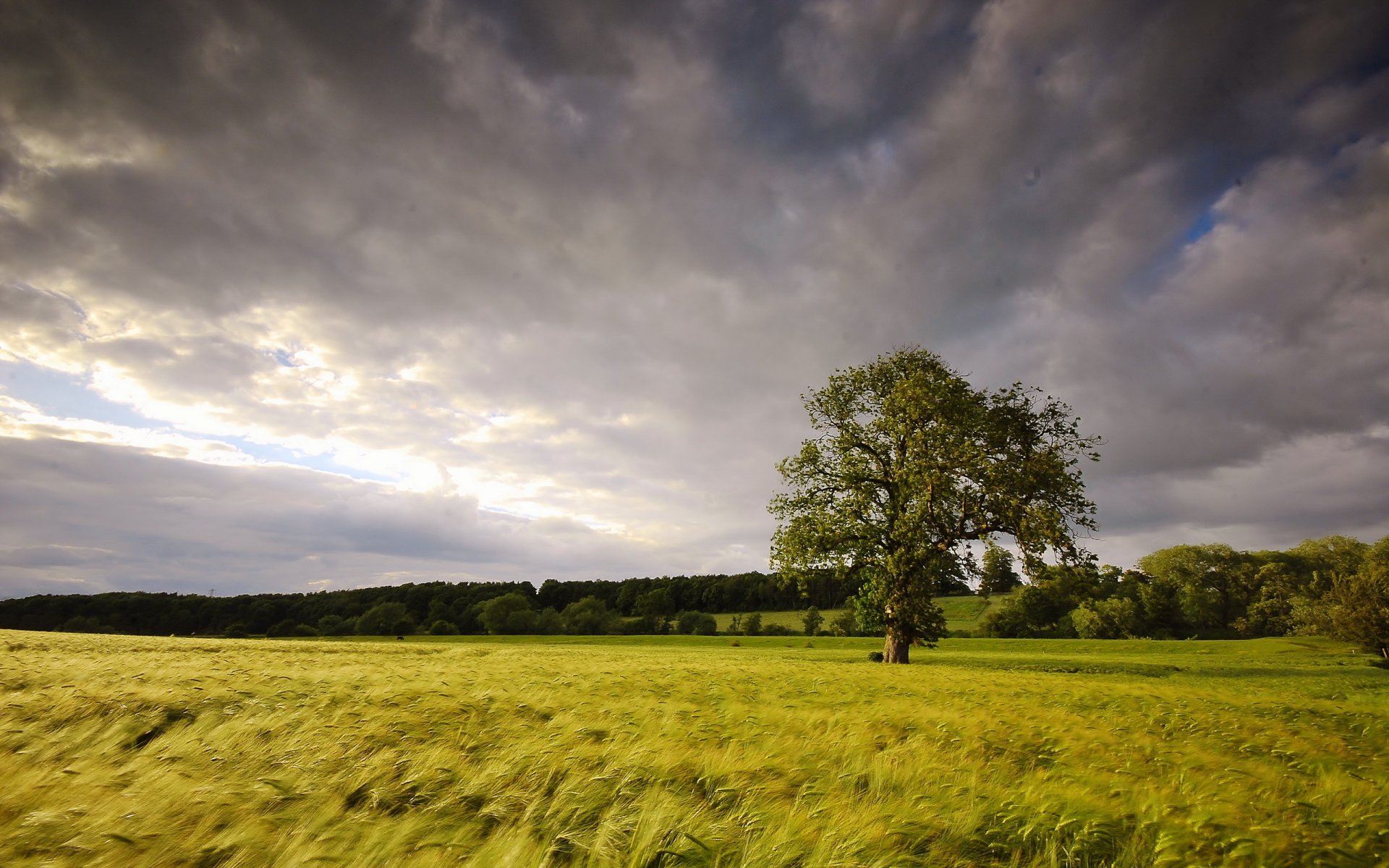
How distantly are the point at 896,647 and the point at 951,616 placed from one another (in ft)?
245

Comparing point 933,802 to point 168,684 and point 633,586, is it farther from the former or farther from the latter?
point 633,586

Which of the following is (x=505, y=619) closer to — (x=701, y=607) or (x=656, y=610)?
(x=656, y=610)

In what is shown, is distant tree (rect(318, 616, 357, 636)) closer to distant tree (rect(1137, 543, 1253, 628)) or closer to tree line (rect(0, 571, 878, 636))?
tree line (rect(0, 571, 878, 636))

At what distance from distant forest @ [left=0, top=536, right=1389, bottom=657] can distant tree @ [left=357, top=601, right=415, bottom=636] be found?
0.69ft

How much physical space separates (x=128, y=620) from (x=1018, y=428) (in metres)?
134

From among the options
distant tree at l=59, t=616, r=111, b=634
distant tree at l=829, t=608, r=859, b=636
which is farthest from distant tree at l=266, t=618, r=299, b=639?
distant tree at l=829, t=608, r=859, b=636

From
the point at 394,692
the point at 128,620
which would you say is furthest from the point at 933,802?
the point at 128,620

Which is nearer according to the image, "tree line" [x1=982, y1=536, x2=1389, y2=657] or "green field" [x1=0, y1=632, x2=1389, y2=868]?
"green field" [x1=0, y1=632, x2=1389, y2=868]

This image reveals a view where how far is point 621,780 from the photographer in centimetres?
451

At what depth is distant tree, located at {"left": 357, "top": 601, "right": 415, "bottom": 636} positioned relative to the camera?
91438mm

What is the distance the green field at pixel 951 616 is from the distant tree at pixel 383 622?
51.0m

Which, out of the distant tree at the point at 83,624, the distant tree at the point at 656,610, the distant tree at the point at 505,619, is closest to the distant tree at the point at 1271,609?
the distant tree at the point at 656,610

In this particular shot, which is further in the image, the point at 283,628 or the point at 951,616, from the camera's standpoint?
the point at 283,628

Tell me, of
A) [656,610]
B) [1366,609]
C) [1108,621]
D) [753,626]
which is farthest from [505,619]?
[1366,609]
